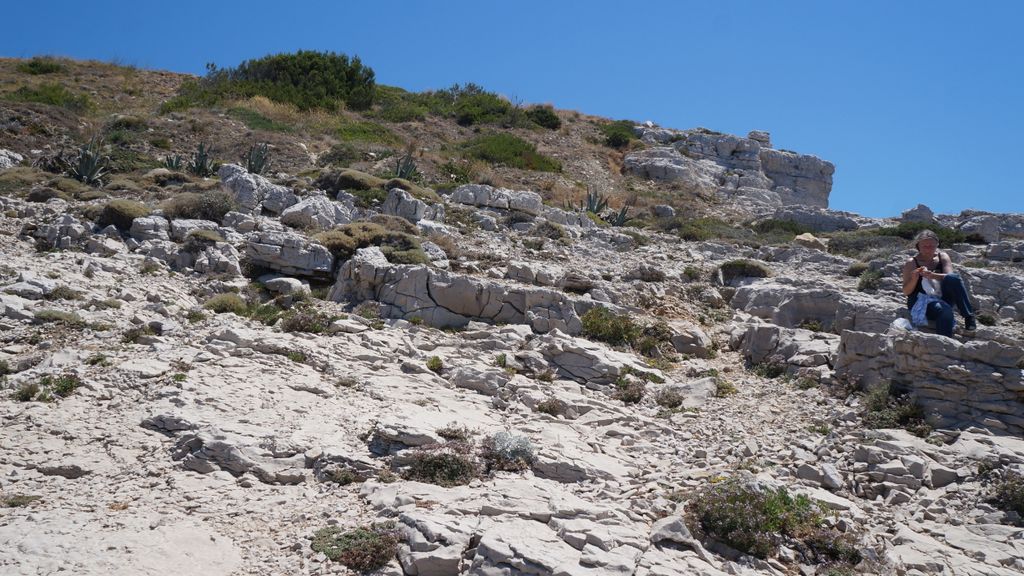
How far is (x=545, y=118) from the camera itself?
134 feet

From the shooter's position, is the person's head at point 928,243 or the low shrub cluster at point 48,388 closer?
the low shrub cluster at point 48,388

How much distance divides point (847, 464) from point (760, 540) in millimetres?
2558

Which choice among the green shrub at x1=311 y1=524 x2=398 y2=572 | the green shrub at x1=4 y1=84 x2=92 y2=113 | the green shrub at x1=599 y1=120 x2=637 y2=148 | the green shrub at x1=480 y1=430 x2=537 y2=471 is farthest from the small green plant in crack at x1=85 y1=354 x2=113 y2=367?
the green shrub at x1=599 y1=120 x2=637 y2=148

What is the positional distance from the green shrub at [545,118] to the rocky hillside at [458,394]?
21.1m

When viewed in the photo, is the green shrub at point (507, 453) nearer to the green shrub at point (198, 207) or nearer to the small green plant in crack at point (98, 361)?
the small green plant in crack at point (98, 361)

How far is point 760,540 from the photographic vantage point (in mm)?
5992

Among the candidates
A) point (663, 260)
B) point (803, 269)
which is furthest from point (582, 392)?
point (803, 269)

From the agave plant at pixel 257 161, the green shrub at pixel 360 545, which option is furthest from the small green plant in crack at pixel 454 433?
the agave plant at pixel 257 161

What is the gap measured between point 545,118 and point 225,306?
104 ft

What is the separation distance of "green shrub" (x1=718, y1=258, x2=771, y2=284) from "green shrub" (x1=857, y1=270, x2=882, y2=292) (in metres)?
2.28

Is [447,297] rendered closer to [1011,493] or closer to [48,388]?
[48,388]

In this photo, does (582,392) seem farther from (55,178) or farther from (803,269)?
(55,178)

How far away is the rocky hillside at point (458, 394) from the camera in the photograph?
5.96 m

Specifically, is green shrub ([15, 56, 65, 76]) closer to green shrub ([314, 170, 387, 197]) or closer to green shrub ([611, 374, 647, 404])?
green shrub ([314, 170, 387, 197])
